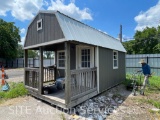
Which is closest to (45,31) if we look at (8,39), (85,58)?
(85,58)

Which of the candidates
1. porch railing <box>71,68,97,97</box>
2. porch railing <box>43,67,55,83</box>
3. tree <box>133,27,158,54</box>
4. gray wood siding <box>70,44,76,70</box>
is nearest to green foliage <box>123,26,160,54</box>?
tree <box>133,27,158,54</box>

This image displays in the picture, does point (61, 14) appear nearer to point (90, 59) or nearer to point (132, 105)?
point (90, 59)

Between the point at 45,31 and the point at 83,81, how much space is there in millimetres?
2577

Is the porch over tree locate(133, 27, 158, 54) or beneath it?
beneath

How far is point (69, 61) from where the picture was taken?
15.1 feet

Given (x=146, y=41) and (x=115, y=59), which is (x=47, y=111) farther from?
(x=146, y=41)

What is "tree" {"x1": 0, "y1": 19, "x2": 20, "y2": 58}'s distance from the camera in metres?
26.3

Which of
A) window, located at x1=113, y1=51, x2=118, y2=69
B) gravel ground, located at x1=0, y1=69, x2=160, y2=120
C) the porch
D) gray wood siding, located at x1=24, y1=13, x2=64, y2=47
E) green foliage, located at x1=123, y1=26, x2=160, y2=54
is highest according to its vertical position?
green foliage, located at x1=123, y1=26, x2=160, y2=54

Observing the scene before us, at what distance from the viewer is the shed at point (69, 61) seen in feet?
15.6

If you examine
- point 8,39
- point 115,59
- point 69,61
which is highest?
point 8,39

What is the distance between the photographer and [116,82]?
8945 mm

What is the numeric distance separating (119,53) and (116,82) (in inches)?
80.7

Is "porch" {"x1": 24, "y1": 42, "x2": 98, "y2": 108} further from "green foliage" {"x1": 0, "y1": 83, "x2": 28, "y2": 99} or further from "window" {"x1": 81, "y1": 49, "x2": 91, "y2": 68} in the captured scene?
"window" {"x1": 81, "y1": 49, "x2": 91, "y2": 68}

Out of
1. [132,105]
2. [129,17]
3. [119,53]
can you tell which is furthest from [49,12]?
[129,17]
